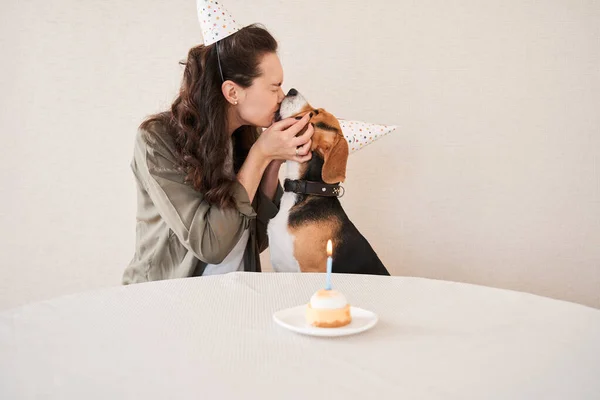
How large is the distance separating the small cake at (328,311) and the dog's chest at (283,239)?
67 centimetres

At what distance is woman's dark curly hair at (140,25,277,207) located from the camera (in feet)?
6.12

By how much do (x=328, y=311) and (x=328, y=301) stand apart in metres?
0.02

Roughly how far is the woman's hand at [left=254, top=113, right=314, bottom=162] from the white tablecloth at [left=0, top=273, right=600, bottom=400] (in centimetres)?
56

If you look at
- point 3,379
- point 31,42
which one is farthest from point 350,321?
point 31,42

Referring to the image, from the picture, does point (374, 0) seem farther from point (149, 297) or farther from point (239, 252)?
point (149, 297)

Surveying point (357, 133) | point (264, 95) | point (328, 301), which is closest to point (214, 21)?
point (264, 95)

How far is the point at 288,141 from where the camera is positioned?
6.05 feet

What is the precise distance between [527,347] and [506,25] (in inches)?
61.4

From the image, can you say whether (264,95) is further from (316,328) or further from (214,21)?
(316,328)

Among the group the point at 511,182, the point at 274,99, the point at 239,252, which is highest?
the point at 274,99

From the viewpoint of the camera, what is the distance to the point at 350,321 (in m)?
1.15

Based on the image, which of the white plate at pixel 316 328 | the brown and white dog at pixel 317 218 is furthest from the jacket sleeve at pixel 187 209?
the white plate at pixel 316 328

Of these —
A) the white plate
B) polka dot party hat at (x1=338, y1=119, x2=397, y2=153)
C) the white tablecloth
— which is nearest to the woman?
polka dot party hat at (x1=338, y1=119, x2=397, y2=153)

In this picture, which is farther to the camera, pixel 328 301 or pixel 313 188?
pixel 313 188
